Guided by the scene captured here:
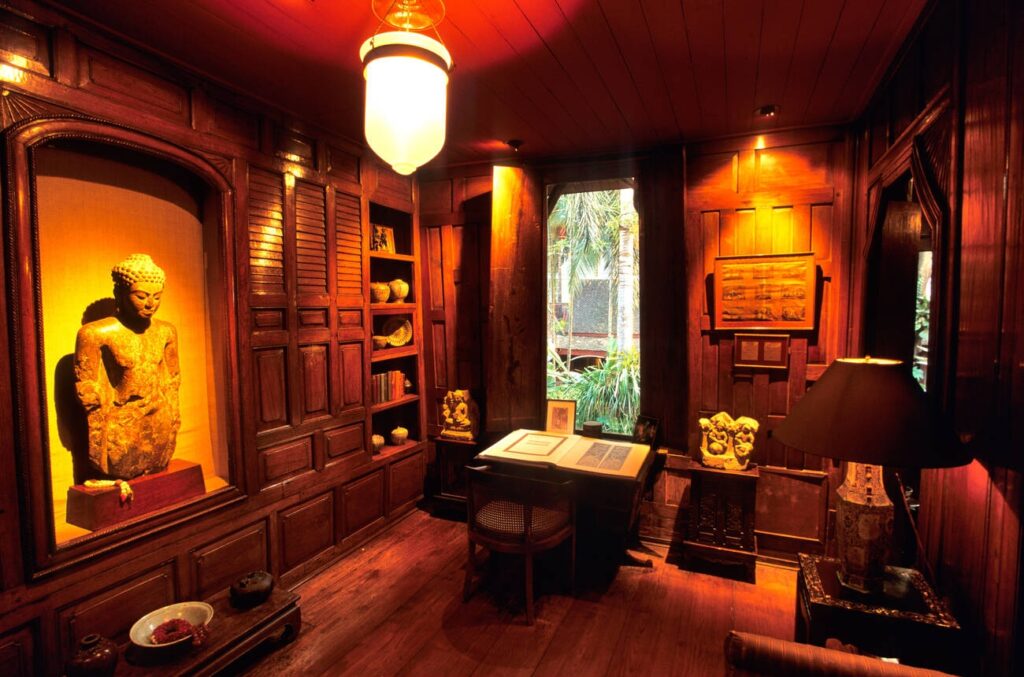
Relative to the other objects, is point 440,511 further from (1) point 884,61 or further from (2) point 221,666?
(1) point 884,61

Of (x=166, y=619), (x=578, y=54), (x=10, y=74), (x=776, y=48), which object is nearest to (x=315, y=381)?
(x=166, y=619)

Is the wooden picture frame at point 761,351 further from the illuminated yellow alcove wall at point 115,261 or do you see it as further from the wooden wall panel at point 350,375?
the illuminated yellow alcove wall at point 115,261

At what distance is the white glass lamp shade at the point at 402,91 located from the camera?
4.70 feet

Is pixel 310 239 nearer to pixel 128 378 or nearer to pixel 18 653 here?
pixel 128 378

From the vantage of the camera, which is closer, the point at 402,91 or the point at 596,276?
the point at 402,91

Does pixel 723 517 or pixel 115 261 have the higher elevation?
pixel 115 261

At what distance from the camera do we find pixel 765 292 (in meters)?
3.01

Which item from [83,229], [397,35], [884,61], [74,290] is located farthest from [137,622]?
[884,61]

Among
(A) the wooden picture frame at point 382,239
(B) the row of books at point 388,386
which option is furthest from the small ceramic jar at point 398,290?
(B) the row of books at point 388,386

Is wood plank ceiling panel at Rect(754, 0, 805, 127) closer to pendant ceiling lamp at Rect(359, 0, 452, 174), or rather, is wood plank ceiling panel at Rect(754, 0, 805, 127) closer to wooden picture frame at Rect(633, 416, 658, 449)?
pendant ceiling lamp at Rect(359, 0, 452, 174)

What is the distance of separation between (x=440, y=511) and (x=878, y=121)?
348 cm

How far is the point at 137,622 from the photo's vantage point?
2.00 meters

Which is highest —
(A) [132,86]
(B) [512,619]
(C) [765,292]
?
(A) [132,86]

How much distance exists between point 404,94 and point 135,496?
1949 millimetres
